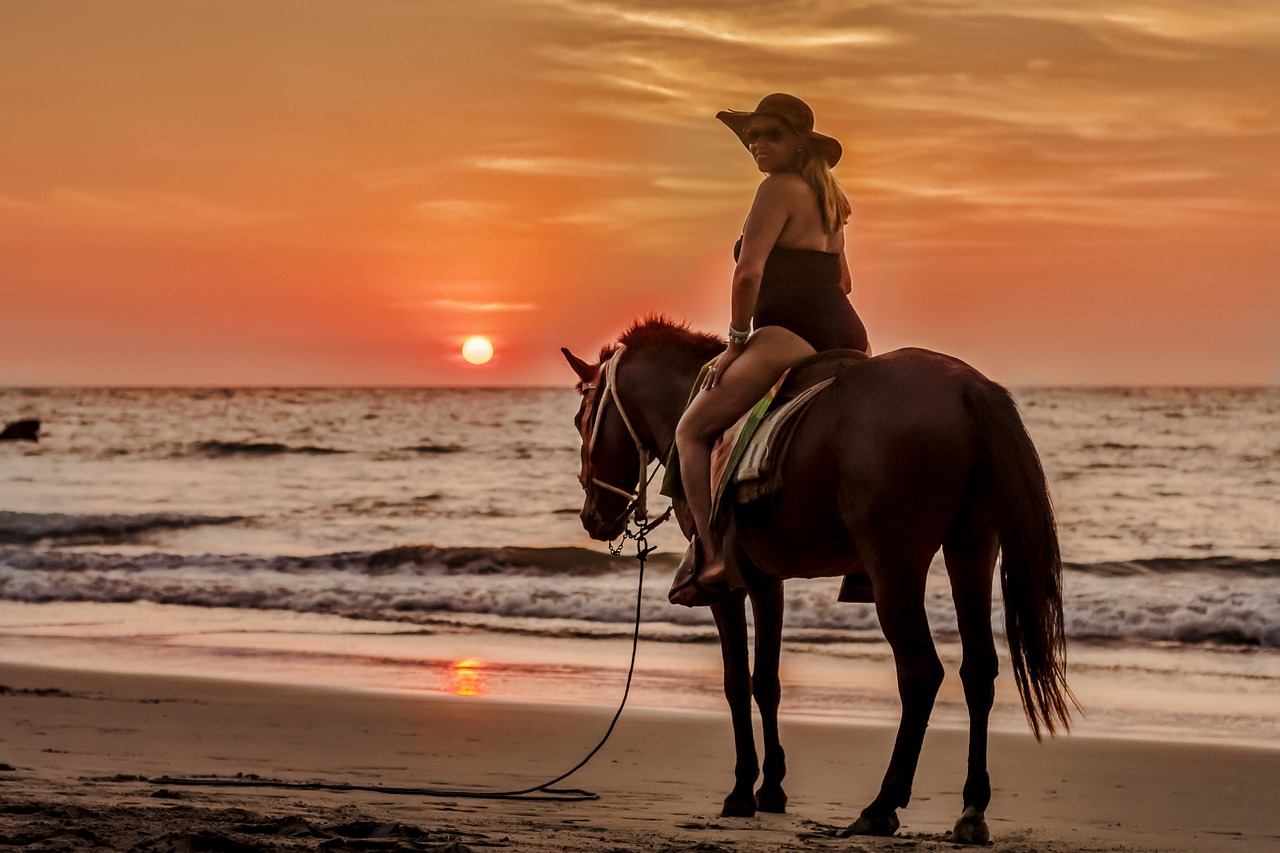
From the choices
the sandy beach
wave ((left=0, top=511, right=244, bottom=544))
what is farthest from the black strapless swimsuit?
wave ((left=0, top=511, right=244, bottom=544))

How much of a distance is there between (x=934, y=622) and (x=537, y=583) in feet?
17.2

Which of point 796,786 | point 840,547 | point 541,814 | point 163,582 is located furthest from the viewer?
point 163,582

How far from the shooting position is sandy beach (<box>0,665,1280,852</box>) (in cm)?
509

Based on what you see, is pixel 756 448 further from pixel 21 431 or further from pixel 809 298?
pixel 21 431

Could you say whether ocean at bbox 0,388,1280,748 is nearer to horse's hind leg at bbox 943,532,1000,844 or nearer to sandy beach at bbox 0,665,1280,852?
sandy beach at bbox 0,665,1280,852

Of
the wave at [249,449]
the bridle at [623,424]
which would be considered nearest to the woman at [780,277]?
the bridle at [623,424]

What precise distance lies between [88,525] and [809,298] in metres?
21.6

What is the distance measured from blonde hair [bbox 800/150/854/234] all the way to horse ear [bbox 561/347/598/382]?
5.33ft

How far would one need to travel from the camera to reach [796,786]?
22.7 ft

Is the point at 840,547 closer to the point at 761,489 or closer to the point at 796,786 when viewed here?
the point at 761,489

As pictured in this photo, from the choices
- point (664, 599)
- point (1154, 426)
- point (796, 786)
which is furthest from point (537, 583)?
point (1154, 426)

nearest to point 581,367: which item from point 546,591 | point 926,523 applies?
point 926,523

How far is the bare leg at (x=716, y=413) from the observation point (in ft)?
18.7

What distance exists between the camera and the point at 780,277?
5742 mm
